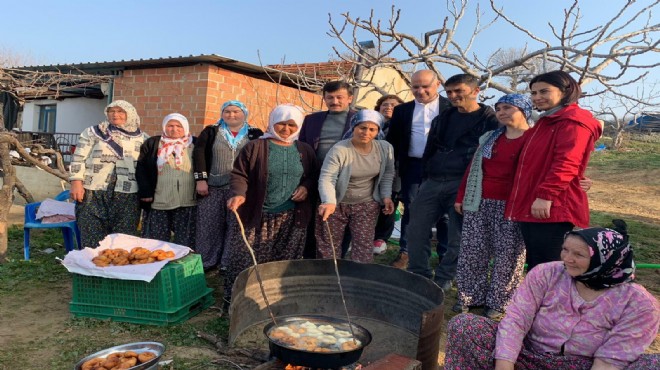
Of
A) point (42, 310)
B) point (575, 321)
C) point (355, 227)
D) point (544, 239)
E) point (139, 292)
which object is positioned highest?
point (544, 239)

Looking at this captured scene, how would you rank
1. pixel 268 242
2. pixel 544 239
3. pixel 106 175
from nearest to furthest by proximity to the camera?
pixel 544 239
pixel 268 242
pixel 106 175

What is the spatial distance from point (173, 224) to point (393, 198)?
2.12 metres

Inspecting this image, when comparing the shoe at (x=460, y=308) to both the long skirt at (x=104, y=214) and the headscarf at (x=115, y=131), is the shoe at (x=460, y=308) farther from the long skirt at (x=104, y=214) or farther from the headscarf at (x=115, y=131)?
the headscarf at (x=115, y=131)

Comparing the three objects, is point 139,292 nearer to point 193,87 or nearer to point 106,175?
point 106,175

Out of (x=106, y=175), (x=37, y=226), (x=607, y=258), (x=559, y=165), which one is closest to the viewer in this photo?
(x=607, y=258)

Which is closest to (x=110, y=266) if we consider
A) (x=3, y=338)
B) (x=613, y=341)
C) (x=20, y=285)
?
(x=3, y=338)

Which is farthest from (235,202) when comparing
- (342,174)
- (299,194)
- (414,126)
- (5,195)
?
(5,195)

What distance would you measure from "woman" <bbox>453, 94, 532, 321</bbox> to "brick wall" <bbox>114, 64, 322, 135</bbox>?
365 cm

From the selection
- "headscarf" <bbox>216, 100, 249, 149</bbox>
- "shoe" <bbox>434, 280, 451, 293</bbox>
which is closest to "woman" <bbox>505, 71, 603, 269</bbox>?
"shoe" <bbox>434, 280, 451, 293</bbox>

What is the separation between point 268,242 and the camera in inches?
149

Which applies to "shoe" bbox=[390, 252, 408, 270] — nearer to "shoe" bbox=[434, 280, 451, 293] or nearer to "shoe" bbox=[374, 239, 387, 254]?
"shoe" bbox=[374, 239, 387, 254]

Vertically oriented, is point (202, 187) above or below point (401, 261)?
above

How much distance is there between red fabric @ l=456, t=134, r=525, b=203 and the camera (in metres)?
3.47

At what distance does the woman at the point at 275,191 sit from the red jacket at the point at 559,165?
1.57m
